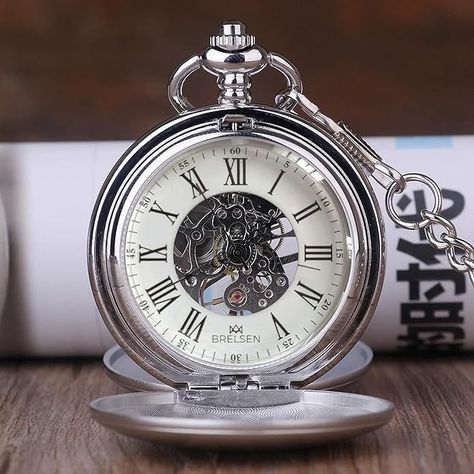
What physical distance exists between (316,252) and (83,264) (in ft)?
1.01

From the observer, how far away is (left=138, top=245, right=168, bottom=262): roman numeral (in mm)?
879

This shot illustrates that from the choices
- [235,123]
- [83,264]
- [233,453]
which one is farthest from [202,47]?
[233,453]

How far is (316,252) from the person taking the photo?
0.88m

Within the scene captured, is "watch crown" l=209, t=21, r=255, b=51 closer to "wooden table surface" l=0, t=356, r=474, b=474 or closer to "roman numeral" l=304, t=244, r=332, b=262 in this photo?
"roman numeral" l=304, t=244, r=332, b=262

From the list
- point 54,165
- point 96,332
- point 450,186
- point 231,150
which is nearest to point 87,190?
point 54,165

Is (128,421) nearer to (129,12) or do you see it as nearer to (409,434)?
(409,434)

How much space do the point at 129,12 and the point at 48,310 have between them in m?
0.44

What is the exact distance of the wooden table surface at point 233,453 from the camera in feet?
2.57

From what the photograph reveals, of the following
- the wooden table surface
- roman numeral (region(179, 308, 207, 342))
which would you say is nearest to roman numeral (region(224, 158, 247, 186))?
roman numeral (region(179, 308, 207, 342))

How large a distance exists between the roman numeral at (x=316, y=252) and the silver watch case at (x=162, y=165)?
2 cm

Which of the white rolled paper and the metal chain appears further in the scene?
the white rolled paper

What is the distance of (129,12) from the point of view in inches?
52.4

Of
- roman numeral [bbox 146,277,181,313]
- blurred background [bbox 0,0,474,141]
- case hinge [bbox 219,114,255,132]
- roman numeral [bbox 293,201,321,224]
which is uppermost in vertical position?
blurred background [bbox 0,0,474,141]

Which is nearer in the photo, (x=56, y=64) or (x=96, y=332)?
(x=96, y=332)
